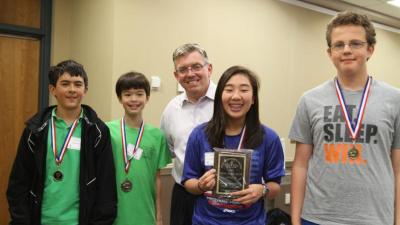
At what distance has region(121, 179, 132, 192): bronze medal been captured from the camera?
2.18 m

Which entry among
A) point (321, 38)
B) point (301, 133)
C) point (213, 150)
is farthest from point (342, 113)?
point (321, 38)

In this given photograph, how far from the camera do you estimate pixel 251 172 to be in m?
1.73

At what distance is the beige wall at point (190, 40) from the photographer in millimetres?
3613

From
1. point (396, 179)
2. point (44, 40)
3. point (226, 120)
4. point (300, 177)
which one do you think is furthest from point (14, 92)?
point (396, 179)

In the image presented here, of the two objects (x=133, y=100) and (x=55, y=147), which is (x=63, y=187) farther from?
(x=133, y=100)


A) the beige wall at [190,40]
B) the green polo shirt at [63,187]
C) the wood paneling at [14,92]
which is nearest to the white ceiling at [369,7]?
the beige wall at [190,40]

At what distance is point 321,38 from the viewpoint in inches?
211

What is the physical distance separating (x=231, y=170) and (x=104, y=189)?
0.81 metres

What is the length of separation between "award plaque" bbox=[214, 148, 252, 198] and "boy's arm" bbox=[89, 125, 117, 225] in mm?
713

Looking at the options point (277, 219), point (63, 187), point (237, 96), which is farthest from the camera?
point (277, 219)

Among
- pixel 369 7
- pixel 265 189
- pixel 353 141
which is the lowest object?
pixel 265 189

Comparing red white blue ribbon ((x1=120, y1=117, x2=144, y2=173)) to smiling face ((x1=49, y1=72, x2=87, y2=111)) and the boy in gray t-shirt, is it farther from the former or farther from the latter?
the boy in gray t-shirt

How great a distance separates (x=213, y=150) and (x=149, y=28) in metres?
2.30

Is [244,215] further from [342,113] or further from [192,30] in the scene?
[192,30]
